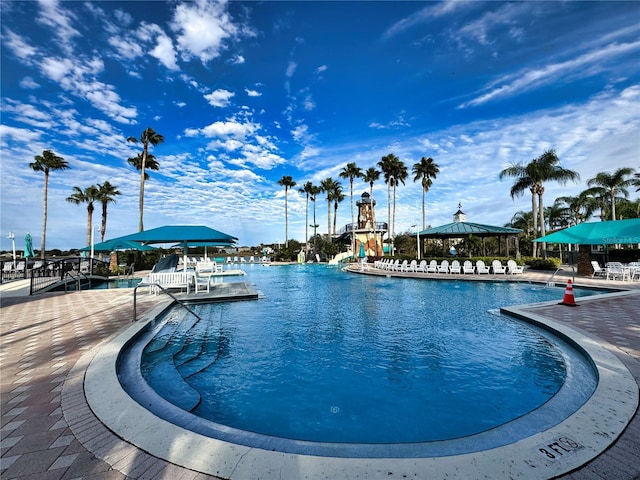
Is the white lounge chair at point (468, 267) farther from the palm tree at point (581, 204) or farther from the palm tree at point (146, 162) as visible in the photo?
the palm tree at point (146, 162)

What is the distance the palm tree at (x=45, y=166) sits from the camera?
87.9 ft

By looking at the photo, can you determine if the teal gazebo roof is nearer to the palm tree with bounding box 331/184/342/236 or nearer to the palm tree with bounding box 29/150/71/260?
the palm tree with bounding box 331/184/342/236

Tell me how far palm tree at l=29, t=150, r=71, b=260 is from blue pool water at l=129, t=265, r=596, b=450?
30307 mm

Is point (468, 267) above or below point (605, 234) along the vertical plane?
below

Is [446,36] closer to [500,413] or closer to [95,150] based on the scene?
[500,413]

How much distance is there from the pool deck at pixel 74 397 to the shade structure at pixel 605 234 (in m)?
9.11

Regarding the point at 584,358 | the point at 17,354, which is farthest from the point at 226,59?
the point at 584,358

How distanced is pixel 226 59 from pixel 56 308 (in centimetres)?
1224

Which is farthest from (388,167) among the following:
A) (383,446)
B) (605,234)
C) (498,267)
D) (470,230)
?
(383,446)

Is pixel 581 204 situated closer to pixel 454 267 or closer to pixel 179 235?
pixel 454 267

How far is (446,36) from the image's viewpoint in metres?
11.6

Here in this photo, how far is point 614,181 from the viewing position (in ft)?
88.6

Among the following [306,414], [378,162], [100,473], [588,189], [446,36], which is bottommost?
[306,414]

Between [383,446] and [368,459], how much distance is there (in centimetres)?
48
